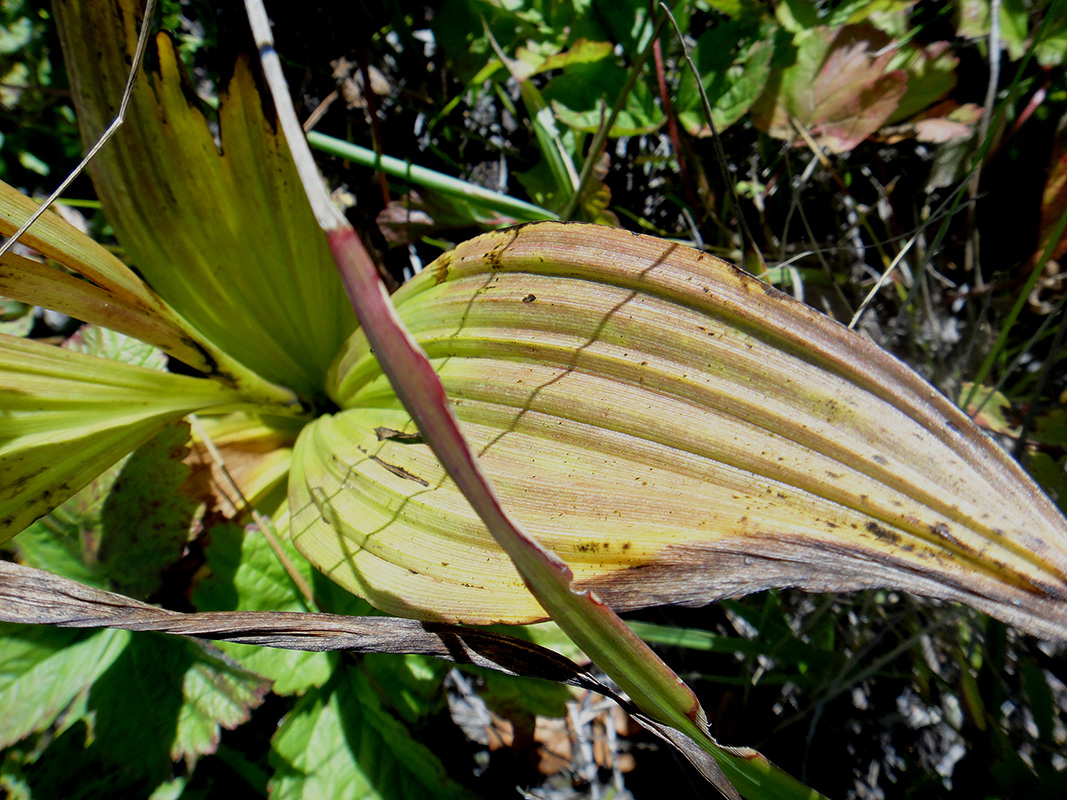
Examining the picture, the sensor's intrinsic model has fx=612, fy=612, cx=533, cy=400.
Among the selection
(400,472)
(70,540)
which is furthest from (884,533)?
(70,540)

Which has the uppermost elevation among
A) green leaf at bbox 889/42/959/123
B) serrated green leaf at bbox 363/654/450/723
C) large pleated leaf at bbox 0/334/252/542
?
green leaf at bbox 889/42/959/123

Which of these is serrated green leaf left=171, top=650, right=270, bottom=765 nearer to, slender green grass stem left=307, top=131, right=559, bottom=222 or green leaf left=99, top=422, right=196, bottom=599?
green leaf left=99, top=422, right=196, bottom=599

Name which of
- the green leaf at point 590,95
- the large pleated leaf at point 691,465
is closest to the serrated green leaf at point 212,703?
the large pleated leaf at point 691,465

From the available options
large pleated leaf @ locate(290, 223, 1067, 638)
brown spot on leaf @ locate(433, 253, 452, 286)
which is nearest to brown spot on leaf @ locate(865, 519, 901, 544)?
large pleated leaf @ locate(290, 223, 1067, 638)

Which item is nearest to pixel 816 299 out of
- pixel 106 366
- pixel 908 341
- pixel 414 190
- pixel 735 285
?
pixel 908 341

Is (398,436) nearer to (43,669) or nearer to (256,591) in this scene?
(256,591)

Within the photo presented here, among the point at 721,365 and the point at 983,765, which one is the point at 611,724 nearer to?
the point at 983,765
